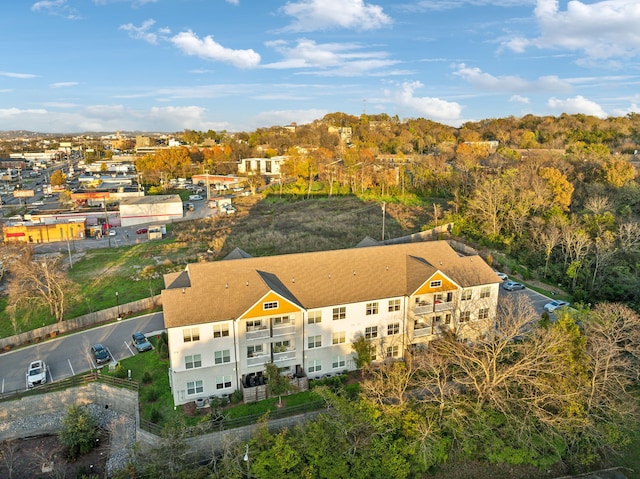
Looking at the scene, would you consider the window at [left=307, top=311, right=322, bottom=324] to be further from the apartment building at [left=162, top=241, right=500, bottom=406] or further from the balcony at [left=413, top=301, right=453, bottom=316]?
the balcony at [left=413, top=301, right=453, bottom=316]

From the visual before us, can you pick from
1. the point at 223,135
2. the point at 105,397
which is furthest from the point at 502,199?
the point at 223,135

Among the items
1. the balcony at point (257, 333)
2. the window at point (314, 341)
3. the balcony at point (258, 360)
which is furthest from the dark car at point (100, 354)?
the window at point (314, 341)

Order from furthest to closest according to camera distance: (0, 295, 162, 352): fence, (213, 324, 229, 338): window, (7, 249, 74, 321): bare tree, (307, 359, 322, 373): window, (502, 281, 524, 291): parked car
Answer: (502, 281, 524, 291): parked car, (7, 249, 74, 321): bare tree, (0, 295, 162, 352): fence, (307, 359, 322, 373): window, (213, 324, 229, 338): window

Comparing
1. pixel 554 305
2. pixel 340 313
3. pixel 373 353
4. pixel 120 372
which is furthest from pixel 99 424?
pixel 554 305

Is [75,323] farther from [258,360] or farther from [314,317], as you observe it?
[314,317]

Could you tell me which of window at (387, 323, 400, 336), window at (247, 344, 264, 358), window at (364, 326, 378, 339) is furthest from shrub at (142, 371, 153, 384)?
window at (387, 323, 400, 336)

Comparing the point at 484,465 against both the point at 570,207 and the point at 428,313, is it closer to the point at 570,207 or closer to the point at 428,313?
the point at 428,313
